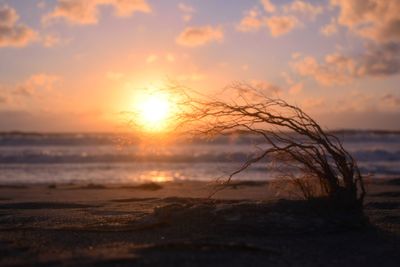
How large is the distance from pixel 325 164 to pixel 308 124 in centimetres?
59

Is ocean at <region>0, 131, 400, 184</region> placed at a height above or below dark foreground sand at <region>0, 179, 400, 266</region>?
above

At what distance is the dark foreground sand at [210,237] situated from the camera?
5.12 metres

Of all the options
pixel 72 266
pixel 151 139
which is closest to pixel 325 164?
pixel 151 139

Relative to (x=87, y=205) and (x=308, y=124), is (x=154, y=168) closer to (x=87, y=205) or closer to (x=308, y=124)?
(x=87, y=205)

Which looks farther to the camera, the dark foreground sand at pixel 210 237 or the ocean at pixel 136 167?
the ocean at pixel 136 167

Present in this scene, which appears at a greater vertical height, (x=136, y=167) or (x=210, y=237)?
(x=136, y=167)

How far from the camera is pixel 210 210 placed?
266 inches

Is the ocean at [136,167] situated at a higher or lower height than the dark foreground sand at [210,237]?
higher

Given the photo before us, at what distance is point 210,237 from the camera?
5980 mm

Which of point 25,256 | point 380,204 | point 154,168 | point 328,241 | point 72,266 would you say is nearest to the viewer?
point 72,266

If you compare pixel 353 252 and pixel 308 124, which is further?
pixel 308 124

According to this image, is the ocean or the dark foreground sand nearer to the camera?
the dark foreground sand

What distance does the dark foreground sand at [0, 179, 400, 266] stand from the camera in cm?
512

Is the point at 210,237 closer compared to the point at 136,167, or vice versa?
the point at 210,237
